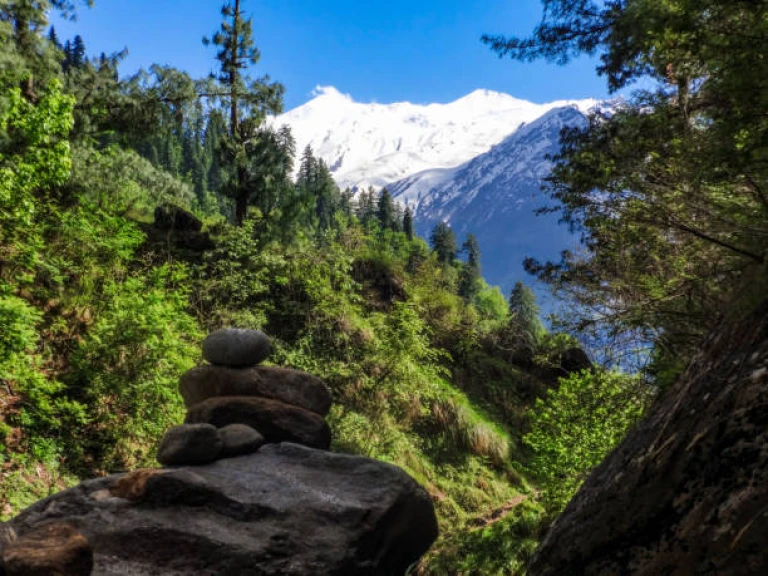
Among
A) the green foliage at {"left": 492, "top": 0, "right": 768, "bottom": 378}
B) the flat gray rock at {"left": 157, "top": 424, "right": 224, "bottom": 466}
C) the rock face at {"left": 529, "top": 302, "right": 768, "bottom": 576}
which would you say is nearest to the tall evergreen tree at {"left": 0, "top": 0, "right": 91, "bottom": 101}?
the flat gray rock at {"left": 157, "top": 424, "right": 224, "bottom": 466}

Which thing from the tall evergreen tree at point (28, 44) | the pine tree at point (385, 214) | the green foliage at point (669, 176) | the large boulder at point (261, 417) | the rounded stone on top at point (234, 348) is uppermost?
the pine tree at point (385, 214)

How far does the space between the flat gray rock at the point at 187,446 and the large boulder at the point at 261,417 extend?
1.07 m

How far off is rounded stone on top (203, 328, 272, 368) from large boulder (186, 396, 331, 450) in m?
0.69

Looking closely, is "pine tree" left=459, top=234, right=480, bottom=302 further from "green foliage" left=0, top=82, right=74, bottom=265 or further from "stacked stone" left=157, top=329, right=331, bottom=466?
"green foliage" left=0, top=82, right=74, bottom=265

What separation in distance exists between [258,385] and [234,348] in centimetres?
77

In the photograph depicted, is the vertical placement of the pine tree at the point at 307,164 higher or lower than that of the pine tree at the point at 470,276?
higher

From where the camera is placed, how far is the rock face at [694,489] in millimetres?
2250

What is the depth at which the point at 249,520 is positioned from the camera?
206 inches

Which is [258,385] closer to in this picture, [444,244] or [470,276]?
[444,244]

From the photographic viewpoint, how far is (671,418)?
136 inches

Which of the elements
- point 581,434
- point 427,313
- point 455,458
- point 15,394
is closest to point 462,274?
point 427,313

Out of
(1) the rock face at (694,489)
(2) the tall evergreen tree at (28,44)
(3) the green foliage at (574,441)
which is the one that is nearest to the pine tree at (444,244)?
(3) the green foliage at (574,441)

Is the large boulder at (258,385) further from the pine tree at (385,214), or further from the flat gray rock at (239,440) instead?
the pine tree at (385,214)

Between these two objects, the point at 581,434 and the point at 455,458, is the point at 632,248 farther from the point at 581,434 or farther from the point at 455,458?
the point at 455,458
